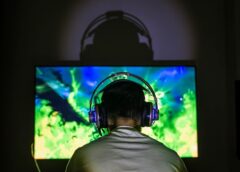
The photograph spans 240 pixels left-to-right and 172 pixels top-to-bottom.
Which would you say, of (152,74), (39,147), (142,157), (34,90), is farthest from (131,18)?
(142,157)

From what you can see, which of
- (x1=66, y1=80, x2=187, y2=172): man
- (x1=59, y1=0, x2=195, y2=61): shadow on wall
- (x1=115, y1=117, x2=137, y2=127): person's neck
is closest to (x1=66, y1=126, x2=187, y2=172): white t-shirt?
(x1=66, y1=80, x2=187, y2=172): man

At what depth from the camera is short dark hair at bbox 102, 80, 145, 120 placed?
1.91 metres

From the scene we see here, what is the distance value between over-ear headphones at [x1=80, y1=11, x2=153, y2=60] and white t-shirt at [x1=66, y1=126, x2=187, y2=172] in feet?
5.03

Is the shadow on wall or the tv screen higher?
the shadow on wall

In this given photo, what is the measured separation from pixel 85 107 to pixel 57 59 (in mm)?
502

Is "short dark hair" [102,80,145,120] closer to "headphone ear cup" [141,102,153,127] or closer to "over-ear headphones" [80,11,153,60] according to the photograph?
"headphone ear cup" [141,102,153,127]

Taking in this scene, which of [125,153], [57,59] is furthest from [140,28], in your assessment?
[125,153]

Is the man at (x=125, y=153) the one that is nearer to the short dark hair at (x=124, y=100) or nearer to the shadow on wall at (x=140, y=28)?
the short dark hair at (x=124, y=100)

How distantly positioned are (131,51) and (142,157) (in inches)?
64.9

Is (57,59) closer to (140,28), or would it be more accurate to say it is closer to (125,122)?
(140,28)

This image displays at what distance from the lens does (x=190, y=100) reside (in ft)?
10.0

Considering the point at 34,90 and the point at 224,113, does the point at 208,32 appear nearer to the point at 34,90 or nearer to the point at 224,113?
the point at 224,113

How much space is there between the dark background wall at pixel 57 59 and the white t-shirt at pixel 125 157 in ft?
4.76

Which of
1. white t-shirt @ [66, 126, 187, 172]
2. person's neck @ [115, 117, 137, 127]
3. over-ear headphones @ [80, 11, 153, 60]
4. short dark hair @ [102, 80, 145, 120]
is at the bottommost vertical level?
white t-shirt @ [66, 126, 187, 172]
